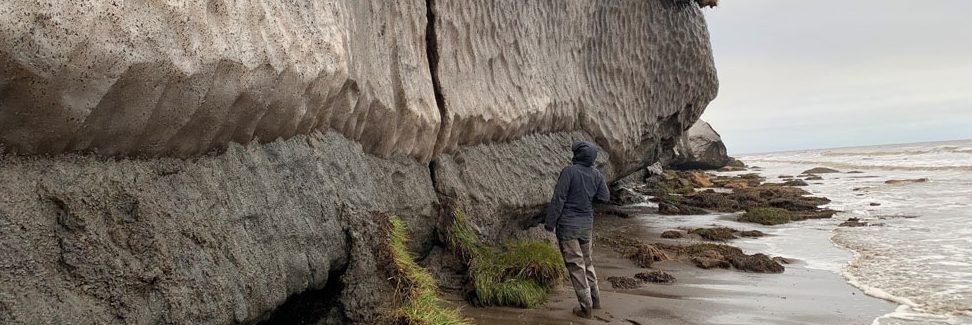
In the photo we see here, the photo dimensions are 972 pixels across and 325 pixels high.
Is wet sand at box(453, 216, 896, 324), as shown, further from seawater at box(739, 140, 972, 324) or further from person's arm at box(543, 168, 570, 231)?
person's arm at box(543, 168, 570, 231)

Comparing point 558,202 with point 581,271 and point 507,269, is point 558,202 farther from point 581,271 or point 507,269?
point 507,269

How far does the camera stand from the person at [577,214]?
257 inches

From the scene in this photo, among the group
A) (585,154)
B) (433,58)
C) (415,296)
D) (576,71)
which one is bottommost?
(415,296)

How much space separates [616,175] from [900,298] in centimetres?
639

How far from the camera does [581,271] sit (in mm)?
6379

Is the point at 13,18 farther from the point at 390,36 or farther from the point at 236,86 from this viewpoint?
the point at 390,36

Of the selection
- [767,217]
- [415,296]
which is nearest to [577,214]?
[415,296]

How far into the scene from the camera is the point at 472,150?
8008 millimetres

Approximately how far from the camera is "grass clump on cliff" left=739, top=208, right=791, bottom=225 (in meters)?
14.3

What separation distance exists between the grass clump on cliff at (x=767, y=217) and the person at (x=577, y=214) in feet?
29.4

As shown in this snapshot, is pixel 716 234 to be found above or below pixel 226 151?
below

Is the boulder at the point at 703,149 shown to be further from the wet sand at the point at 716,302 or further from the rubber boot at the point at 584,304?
the rubber boot at the point at 584,304

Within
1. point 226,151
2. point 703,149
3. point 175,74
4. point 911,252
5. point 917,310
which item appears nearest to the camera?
point 175,74

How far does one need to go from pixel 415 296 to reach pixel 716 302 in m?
3.56
